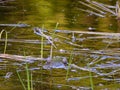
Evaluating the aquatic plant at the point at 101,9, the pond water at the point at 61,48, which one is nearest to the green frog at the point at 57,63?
the pond water at the point at 61,48

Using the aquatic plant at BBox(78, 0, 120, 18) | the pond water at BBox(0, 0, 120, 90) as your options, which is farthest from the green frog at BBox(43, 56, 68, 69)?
the aquatic plant at BBox(78, 0, 120, 18)

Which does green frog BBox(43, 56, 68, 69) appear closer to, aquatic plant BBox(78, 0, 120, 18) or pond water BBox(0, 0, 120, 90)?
pond water BBox(0, 0, 120, 90)

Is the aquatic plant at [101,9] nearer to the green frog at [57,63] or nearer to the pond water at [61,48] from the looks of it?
the pond water at [61,48]

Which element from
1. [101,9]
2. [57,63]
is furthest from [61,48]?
[101,9]

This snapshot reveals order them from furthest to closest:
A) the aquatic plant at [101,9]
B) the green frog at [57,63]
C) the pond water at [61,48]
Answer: the aquatic plant at [101,9]
the green frog at [57,63]
the pond water at [61,48]

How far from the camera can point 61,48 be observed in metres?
4.15

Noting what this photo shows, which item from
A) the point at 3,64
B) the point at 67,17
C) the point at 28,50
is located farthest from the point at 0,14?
the point at 3,64

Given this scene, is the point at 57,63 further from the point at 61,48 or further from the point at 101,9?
the point at 101,9

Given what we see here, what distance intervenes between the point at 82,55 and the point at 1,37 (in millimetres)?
843

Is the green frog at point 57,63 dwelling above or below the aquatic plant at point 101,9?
below

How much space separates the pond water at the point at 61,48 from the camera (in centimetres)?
329

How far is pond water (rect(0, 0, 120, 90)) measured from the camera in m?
3.29

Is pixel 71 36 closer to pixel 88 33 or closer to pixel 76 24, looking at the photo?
pixel 88 33

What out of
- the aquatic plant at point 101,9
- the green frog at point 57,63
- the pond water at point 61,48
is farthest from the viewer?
the aquatic plant at point 101,9
